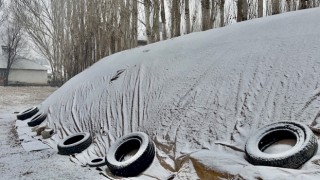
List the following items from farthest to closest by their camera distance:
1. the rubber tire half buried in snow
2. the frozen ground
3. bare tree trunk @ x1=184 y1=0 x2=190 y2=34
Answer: bare tree trunk @ x1=184 y1=0 x2=190 y2=34 → the frozen ground → the rubber tire half buried in snow

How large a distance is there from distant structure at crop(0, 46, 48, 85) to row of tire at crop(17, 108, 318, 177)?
33702mm

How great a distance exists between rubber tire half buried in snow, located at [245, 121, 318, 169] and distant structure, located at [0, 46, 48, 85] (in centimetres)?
3517

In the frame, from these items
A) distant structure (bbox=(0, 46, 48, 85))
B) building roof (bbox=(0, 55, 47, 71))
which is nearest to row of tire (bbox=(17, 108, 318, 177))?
distant structure (bbox=(0, 46, 48, 85))

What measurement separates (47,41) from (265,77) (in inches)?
1072

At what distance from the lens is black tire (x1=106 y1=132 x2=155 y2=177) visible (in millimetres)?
3234

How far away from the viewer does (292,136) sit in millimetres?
2639

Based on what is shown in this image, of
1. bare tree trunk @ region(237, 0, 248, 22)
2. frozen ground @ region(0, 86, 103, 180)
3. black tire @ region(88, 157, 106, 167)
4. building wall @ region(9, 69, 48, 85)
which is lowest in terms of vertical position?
building wall @ region(9, 69, 48, 85)

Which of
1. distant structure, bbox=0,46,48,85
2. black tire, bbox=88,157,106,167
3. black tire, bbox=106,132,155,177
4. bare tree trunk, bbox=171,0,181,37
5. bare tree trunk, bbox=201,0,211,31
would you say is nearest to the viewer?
black tire, bbox=106,132,155,177

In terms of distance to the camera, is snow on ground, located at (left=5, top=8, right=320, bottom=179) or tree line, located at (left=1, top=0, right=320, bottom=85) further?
tree line, located at (left=1, top=0, right=320, bottom=85)

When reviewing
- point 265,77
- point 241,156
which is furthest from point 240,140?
point 265,77

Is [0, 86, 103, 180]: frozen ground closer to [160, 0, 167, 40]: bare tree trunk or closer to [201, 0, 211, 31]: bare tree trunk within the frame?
[201, 0, 211, 31]: bare tree trunk

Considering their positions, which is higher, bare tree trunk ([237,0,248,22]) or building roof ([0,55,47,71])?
bare tree trunk ([237,0,248,22])

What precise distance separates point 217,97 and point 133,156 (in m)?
1.23

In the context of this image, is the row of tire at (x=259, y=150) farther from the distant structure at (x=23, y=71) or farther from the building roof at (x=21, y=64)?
the building roof at (x=21, y=64)
